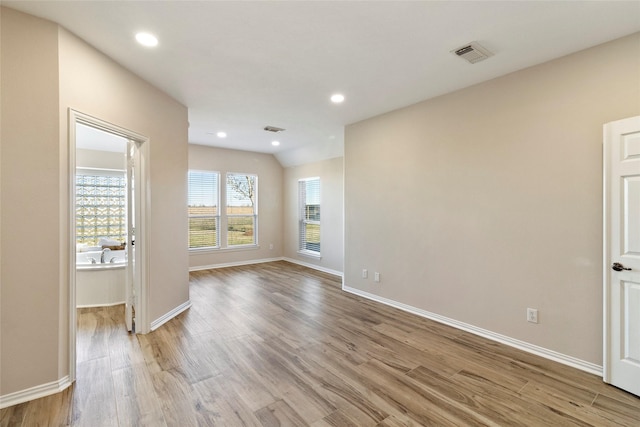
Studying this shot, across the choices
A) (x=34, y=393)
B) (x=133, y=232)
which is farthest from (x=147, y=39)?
(x=34, y=393)

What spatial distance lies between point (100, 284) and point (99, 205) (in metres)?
2.32

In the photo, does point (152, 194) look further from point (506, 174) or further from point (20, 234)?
point (506, 174)

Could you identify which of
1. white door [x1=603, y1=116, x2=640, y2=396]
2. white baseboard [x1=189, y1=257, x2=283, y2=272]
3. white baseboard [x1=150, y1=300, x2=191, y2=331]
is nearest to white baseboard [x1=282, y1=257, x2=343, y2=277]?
white baseboard [x1=189, y1=257, x2=283, y2=272]

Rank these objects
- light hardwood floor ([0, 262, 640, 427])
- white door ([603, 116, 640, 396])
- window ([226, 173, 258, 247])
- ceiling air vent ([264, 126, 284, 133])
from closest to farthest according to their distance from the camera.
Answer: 1. light hardwood floor ([0, 262, 640, 427])
2. white door ([603, 116, 640, 396])
3. ceiling air vent ([264, 126, 284, 133])
4. window ([226, 173, 258, 247])

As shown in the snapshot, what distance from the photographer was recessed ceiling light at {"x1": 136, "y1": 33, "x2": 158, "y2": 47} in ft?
7.22

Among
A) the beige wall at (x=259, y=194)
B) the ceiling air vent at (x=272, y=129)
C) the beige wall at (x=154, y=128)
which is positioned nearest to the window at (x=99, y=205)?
the beige wall at (x=259, y=194)

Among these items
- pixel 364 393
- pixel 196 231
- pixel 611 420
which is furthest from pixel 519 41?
pixel 196 231

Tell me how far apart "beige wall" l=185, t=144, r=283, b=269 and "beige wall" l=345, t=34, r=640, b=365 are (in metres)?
3.78

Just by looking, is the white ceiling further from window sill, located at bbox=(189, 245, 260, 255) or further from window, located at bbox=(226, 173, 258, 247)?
window sill, located at bbox=(189, 245, 260, 255)

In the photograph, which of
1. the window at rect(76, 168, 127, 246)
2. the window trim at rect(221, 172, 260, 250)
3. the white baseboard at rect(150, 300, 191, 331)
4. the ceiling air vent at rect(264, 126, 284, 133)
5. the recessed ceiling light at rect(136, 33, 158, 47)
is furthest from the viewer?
the window trim at rect(221, 172, 260, 250)

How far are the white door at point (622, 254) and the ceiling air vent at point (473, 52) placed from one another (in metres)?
1.13

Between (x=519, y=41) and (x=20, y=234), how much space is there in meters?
4.11

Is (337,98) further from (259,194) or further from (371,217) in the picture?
(259,194)

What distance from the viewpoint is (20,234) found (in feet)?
6.35
